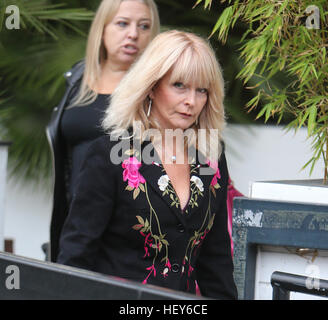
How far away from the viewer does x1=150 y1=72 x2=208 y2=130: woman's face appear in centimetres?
215

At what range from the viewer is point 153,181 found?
213 centimetres

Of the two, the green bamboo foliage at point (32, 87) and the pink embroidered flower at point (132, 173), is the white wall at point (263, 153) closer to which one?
the green bamboo foliage at point (32, 87)

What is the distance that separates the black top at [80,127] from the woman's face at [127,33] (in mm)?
175

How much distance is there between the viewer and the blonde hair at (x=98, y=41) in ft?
10.1

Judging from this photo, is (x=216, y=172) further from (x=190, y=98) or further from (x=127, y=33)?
(x=127, y=33)

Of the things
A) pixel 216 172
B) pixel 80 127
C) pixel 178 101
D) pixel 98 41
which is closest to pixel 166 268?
pixel 216 172

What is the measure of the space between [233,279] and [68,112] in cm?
106

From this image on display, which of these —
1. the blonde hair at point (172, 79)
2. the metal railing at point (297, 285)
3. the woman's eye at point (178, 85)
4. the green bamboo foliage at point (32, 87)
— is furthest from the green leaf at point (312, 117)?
the green bamboo foliage at point (32, 87)

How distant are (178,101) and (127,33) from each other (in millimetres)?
970
